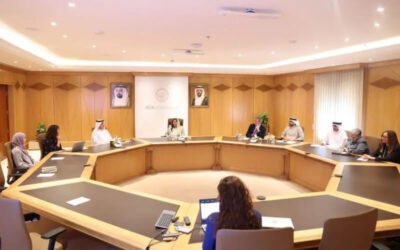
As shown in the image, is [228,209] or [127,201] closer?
[228,209]

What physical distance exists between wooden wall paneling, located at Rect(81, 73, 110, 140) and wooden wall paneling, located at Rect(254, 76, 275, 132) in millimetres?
5309

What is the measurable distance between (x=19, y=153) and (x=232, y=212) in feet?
14.0

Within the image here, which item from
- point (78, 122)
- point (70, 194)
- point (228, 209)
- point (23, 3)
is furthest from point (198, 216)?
point (78, 122)

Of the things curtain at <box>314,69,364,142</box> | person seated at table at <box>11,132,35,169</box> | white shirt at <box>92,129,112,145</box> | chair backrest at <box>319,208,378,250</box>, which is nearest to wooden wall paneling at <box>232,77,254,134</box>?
curtain at <box>314,69,364,142</box>

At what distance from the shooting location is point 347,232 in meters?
1.99

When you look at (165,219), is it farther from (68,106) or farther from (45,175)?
(68,106)

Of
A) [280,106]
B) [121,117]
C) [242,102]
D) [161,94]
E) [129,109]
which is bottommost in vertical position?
[121,117]

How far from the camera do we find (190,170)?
7.18 m

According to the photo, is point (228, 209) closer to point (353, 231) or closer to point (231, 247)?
point (231, 247)

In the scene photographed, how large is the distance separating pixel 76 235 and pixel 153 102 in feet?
27.2

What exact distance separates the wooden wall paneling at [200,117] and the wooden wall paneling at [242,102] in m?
0.90

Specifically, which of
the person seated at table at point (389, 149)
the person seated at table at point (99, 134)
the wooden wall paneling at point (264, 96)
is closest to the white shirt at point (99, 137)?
the person seated at table at point (99, 134)

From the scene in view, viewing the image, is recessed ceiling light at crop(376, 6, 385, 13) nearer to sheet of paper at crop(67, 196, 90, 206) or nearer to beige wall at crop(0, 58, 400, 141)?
sheet of paper at crop(67, 196, 90, 206)

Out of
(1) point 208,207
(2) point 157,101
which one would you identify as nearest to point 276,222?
(1) point 208,207
